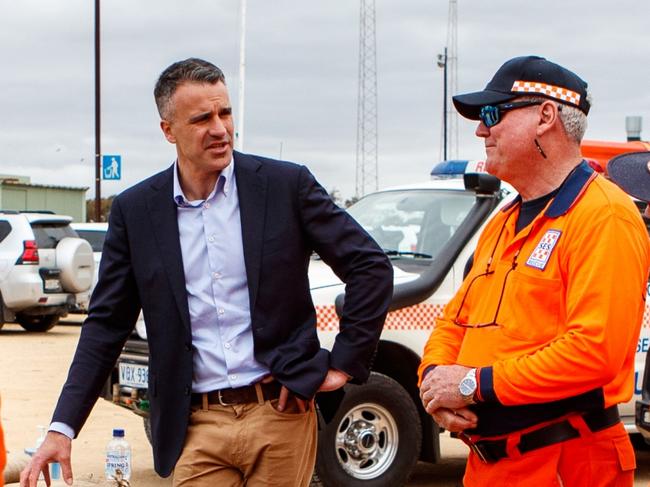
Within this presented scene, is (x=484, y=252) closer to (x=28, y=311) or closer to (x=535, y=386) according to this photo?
(x=535, y=386)

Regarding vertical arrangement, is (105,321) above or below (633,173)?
below

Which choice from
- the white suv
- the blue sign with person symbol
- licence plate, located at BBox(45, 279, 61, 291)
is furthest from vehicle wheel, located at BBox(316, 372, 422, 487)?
the blue sign with person symbol

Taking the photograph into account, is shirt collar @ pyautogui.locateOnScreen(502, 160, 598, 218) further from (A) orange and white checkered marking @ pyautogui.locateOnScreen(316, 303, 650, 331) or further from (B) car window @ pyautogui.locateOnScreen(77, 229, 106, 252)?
(B) car window @ pyautogui.locateOnScreen(77, 229, 106, 252)

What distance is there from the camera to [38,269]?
19.3 metres

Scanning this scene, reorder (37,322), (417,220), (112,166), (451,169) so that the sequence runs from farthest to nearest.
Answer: (112,166) → (37,322) → (451,169) → (417,220)

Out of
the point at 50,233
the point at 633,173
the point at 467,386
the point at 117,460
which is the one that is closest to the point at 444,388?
the point at 467,386

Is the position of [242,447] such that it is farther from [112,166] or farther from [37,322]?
[112,166]

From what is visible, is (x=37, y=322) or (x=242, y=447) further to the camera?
(x=37, y=322)

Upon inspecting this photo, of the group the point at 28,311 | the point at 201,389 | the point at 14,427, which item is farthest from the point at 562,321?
the point at 28,311

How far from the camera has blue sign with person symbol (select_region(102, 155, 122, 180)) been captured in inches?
1092

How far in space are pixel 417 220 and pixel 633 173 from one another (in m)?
3.84

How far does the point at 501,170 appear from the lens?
362 cm

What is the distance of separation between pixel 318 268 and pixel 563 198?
172 inches

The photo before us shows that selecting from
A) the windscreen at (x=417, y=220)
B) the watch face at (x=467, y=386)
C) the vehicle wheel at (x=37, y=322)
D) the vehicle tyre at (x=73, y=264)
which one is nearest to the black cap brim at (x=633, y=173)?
the watch face at (x=467, y=386)
